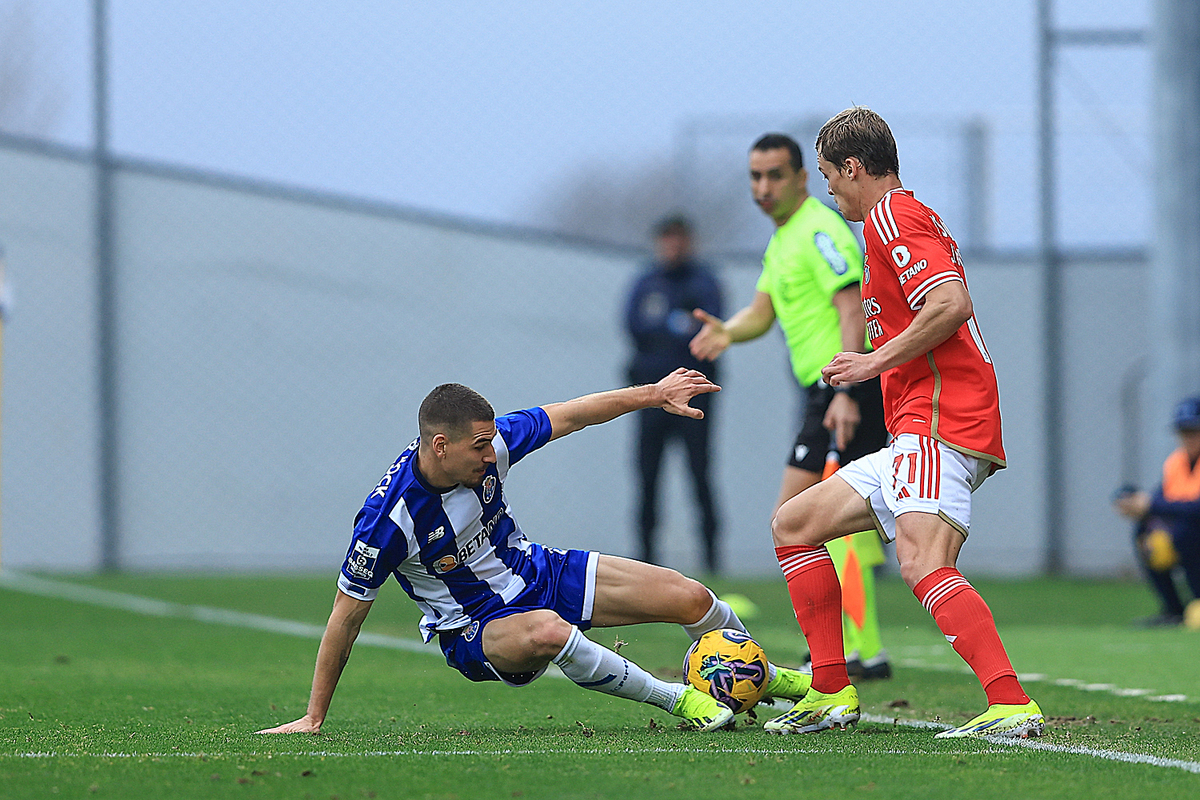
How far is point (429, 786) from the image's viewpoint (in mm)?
3475

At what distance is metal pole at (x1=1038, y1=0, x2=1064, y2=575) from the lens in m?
14.4

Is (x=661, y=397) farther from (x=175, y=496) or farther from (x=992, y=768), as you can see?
(x=175, y=496)

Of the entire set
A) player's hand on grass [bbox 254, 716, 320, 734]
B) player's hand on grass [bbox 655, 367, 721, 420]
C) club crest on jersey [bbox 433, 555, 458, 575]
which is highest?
player's hand on grass [bbox 655, 367, 721, 420]

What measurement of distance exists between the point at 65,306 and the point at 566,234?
462cm

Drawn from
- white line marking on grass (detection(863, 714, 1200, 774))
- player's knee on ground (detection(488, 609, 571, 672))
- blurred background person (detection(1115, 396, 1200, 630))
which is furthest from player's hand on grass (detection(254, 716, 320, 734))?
blurred background person (detection(1115, 396, 1200, 630))

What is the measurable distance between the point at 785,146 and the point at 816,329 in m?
0.74

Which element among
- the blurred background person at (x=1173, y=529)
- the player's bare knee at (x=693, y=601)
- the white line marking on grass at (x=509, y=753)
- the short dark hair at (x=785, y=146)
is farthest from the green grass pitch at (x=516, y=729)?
the short dark hair at (x=785, y=146)

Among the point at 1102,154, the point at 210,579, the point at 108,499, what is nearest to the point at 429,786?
the point at 210,579

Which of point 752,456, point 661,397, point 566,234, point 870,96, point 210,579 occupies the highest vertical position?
point 870,96

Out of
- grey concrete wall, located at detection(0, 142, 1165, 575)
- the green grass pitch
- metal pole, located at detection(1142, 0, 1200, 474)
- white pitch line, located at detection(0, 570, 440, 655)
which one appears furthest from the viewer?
grey concrete wall, located at detection(0, 142, 1165, 575)

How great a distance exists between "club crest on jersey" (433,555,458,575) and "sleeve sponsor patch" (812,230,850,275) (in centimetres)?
210

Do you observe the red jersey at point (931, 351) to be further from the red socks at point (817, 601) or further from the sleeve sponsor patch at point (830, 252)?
the sleeve sponsor patch at point (830, 252)

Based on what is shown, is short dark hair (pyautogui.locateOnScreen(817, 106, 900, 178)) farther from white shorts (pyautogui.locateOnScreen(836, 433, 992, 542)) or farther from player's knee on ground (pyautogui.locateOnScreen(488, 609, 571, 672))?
player's knee on ground (pyautogui.locateOnScreen(488, 609, 571, 672))

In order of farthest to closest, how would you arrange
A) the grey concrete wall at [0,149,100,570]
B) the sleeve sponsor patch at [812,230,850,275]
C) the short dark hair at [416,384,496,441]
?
the grey concrete wall at [0,149,100,570] < the sleeve sponsor patch at [812,230,850,275] < the short dark hair at [416,384,496,441]
